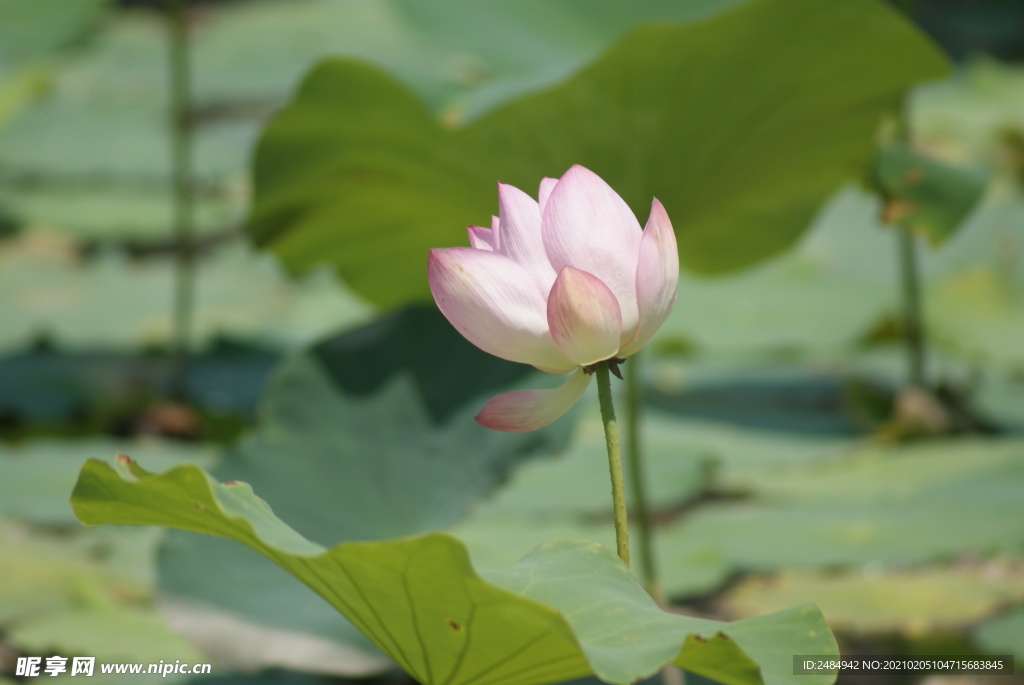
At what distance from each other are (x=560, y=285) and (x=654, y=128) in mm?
495

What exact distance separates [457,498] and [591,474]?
1.60 ft

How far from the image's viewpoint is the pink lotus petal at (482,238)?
1.47ft

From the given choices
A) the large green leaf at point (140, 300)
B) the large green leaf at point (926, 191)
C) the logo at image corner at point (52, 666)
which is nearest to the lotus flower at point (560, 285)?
the logo at image corner at point (52, 666)

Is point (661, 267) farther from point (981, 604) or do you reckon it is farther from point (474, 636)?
point (981, 604)

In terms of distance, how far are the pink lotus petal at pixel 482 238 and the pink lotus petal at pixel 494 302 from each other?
41mm

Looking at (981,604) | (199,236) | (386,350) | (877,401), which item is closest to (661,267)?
(386,350)

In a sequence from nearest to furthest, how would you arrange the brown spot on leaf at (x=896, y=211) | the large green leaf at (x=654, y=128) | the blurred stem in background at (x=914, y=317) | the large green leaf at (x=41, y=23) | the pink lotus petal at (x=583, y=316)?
1. the pink lotus petal at (x=583, y=316)
2. the large green leaf at (x=654, y=128)
3. the brown spot on leaf at (x=896, y=211)
4. the blurred stem in background at (x=914, y=317)
5. the large green leaf at (x=41, y=23)

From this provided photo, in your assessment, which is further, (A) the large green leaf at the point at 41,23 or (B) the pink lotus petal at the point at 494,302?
(A) the large green leaf at the point at 41,23

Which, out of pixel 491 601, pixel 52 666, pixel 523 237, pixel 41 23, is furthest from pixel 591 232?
pixel 41 23

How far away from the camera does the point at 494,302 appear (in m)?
0.40

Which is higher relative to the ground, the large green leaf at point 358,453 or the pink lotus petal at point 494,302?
the pink lotus petal at point 494,302

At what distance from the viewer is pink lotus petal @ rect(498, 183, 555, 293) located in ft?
1.37

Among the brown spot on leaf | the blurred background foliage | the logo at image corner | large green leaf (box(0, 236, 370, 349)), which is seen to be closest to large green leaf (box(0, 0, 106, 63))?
the blurred background foliage

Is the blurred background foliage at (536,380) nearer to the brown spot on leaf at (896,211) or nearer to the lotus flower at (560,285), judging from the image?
the brown spot on leaf at (896,211)
